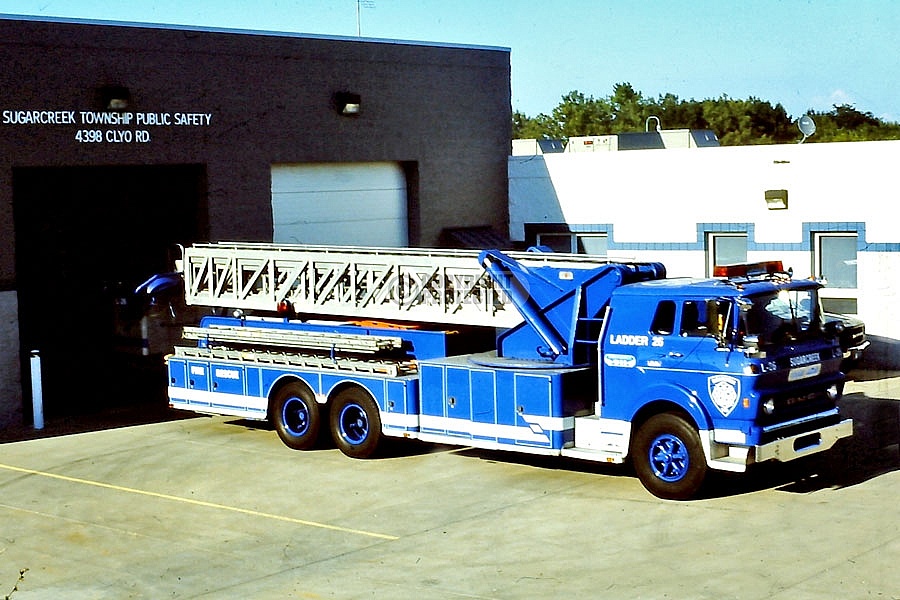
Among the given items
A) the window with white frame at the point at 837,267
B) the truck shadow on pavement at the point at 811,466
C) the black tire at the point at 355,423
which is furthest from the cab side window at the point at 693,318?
the window with white frame at the point at 837,267

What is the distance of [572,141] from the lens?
36969 mm

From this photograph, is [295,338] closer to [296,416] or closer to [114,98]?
[296,416]

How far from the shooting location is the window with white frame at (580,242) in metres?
29.3

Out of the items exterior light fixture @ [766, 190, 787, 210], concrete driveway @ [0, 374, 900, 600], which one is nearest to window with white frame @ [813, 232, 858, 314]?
exterior light fixture @ [766, 190, 787, 210]

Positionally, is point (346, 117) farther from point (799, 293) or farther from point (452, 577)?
point (452, 577)

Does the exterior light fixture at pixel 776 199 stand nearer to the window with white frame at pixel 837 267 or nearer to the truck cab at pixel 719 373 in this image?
the window with white frame at pixel 837 267

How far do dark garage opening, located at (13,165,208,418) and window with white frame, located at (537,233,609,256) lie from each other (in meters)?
8.93

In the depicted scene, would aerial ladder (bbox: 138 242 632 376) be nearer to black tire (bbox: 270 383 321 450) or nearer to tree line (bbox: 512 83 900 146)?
black tire (bbox: 270 383 321 450)

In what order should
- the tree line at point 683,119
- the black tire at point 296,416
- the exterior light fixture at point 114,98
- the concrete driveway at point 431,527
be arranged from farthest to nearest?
1. the tree line at point 683,119
2. the exterior light fixture at point 114,98
3. the black tire at point 296,416
4. the concrete driveway at point 431,527

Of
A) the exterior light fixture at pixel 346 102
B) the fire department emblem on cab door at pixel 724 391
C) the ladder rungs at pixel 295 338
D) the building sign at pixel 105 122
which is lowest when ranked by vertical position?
the fire department emblem on cab door at pixel 724 391

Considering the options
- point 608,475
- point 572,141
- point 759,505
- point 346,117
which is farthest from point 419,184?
point 759,505

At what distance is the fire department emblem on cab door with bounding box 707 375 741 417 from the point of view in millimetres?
14648

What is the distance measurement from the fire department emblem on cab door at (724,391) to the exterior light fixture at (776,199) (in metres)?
11.9

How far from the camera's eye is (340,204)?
28.1 metres
